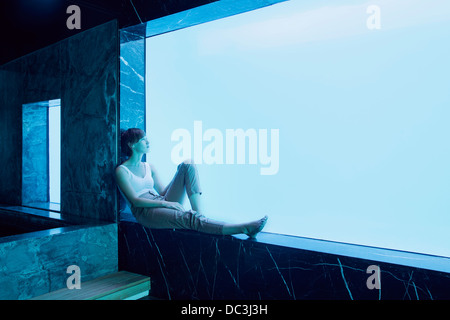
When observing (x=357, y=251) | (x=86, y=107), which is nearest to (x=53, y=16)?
(x=86, y=107)

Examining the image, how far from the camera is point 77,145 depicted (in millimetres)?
2979

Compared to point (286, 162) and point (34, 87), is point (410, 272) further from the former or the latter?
point (34, 87)

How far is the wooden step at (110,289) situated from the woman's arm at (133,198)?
0.53 m

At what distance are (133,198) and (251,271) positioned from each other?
100 centimetres

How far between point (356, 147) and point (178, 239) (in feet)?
4.35

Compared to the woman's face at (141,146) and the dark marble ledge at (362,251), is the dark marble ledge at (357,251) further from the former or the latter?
the woman's face at (141,146)

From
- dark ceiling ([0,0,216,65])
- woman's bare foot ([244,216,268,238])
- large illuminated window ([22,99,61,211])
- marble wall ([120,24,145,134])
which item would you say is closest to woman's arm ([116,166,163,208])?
marble wall ([120,24,145,134])

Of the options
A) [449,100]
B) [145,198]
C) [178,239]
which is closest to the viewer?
[449,100]

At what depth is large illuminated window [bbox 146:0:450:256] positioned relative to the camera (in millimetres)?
1949

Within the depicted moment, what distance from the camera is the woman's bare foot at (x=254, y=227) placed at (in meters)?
2.09

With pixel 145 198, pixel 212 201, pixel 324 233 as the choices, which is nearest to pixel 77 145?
pixel 145 198

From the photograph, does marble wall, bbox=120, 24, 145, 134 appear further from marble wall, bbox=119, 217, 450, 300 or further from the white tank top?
marble wall, bbox=119, 217, 450, 300

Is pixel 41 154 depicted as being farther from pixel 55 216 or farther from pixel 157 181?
pixel 157 181

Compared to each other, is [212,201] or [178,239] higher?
[212,201]
